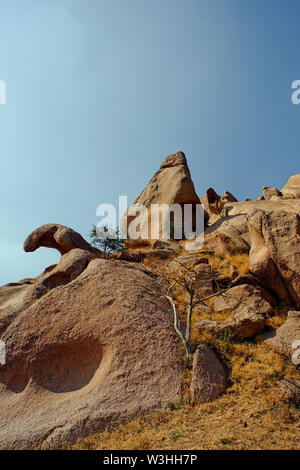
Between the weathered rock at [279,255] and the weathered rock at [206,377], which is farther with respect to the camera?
the weathered rock at [279,255]

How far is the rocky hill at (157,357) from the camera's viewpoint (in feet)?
18.2

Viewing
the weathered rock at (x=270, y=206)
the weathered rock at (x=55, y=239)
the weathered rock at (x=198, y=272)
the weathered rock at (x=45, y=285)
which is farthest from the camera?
the weathered rock at (x=270, y=206)

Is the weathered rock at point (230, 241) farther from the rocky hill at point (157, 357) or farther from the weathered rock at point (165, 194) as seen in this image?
the weathered rock at point (165, 194)

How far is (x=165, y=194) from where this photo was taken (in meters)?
21.6

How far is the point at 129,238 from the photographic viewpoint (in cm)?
2080

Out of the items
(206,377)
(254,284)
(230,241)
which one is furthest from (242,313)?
(230,241)

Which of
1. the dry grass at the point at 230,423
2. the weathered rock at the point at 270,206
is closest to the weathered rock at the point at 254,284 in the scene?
the dry grass at the point at 230,423

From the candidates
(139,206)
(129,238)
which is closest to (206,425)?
(129,238)

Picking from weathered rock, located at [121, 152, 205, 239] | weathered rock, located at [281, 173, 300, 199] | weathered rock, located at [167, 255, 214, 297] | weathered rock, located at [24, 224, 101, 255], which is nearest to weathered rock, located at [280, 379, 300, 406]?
weathered rock, located at [167, 255, 214, 297]

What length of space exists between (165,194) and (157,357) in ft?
51.5

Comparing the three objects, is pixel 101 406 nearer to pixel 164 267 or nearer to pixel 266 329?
pixel 266 329

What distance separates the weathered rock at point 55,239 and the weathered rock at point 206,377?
847cm

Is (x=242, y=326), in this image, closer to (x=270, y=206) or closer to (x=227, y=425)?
(x=227, y=425)
